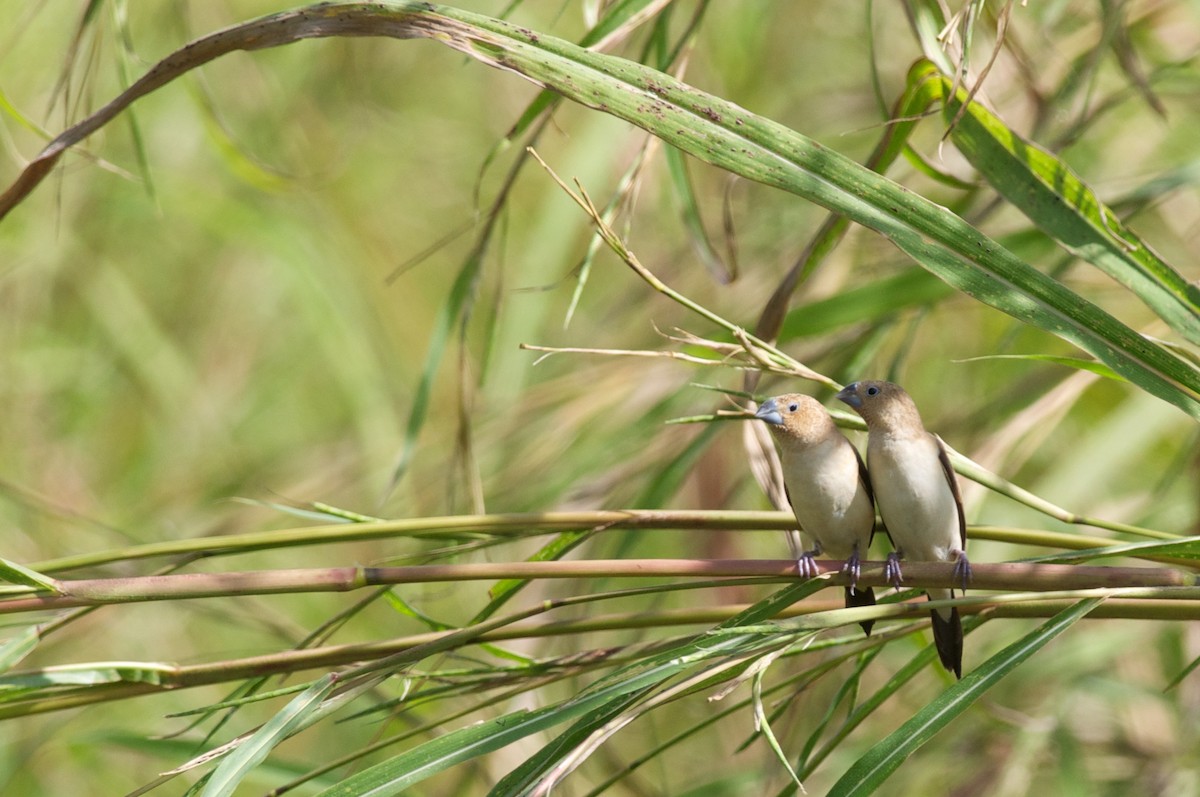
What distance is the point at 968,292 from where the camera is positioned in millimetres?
1517

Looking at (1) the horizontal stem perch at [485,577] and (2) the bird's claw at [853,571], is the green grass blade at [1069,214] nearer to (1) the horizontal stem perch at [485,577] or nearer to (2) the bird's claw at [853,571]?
(1) the horizontal stem perch at [485,577]

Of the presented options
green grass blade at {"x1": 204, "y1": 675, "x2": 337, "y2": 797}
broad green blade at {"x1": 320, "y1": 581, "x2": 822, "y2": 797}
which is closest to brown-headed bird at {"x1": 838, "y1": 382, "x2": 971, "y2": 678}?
broad green blade at {"x1": 320, "y1": 581, "x2": 822, "y2": 797}

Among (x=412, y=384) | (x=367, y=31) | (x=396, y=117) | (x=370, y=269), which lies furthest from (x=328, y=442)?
(x=367, y=31)

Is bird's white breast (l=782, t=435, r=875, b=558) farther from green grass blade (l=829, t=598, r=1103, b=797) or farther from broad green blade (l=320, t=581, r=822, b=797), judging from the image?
broad green blade (l=320, t=581, r=822, b=797)

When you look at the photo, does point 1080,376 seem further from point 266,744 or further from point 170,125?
point 170,125

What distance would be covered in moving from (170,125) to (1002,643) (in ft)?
11.2

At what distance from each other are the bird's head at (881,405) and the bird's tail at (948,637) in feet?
1.46

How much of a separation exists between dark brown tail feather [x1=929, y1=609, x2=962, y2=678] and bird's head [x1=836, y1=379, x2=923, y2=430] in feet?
1.46

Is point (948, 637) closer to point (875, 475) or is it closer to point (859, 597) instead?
point (859, 597)

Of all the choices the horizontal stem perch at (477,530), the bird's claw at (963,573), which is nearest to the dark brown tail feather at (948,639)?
the horizontal stem perch at (477,530)

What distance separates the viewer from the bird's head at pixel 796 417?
91.4 inches

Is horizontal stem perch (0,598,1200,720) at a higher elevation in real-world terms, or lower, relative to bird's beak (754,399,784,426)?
lower

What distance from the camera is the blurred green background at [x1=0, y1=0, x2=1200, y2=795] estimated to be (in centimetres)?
271

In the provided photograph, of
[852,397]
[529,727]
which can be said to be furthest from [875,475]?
[529,727]
